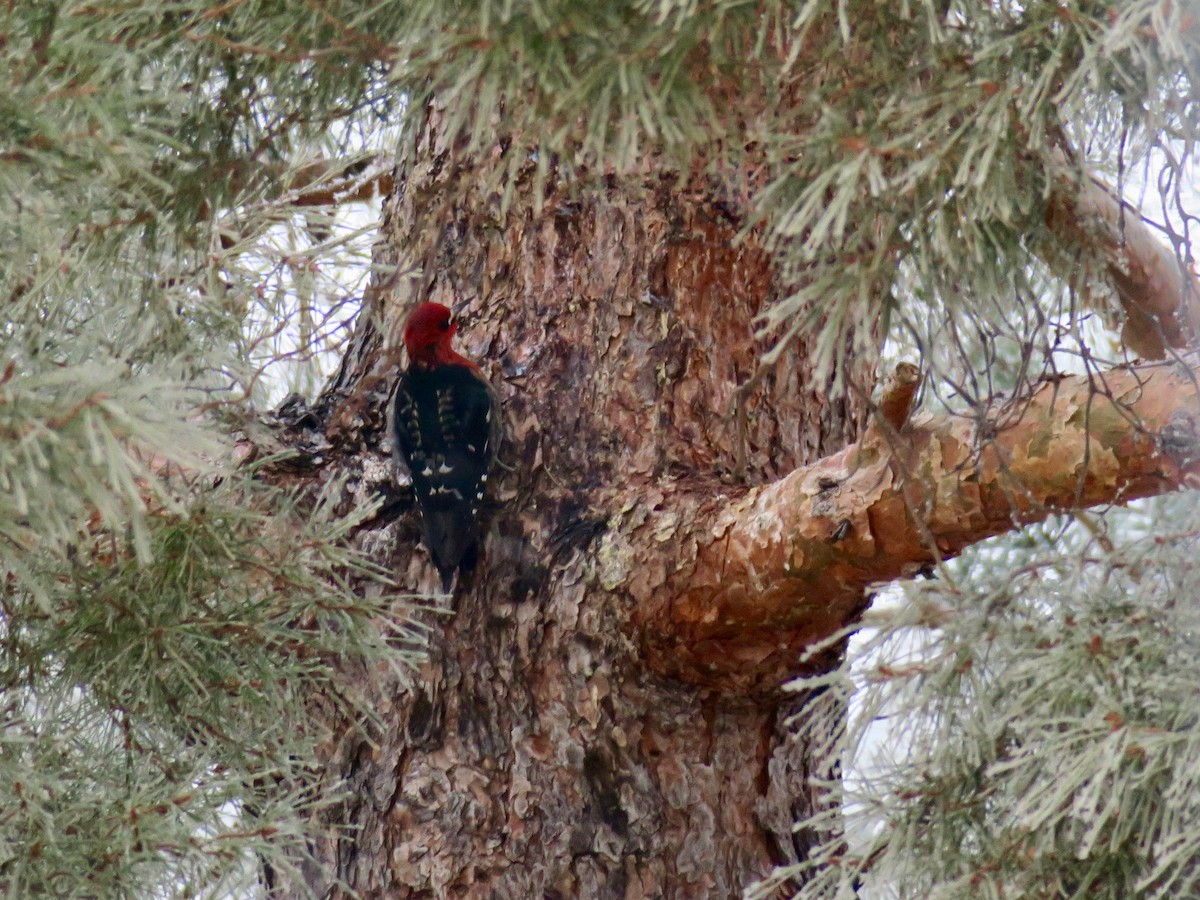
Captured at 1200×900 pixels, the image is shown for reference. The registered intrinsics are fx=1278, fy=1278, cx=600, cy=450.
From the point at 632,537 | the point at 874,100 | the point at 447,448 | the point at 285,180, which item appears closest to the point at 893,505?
the point at 632,537

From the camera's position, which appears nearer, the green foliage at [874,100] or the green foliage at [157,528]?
the green foliage at [874,100]

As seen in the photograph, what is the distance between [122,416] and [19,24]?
0.52 meters

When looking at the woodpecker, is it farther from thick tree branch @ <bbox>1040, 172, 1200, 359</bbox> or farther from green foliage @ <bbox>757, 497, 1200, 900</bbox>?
thick tree branch @ <bbox>1040, 172, 1200, 359</bbox>

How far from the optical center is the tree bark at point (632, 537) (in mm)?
1710

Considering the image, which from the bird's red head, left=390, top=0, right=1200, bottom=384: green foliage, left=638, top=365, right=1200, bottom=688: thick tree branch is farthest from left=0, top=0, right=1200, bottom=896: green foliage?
the bird's red head

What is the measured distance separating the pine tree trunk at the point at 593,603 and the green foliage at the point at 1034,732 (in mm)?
460

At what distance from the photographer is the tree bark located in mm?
1710

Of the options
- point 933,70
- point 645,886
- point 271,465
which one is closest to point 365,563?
point 271,465

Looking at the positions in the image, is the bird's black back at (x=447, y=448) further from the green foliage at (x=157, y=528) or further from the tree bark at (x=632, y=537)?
the green foliage at (x=157, y=528)

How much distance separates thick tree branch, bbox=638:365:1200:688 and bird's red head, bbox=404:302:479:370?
1.96 ft

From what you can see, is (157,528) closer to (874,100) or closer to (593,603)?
(593,603)

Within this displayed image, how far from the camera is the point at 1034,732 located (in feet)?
4.27

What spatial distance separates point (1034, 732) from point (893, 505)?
1.48ft

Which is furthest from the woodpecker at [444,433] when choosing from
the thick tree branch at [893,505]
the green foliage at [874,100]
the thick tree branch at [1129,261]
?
the thick tree branch at [1129,261]
